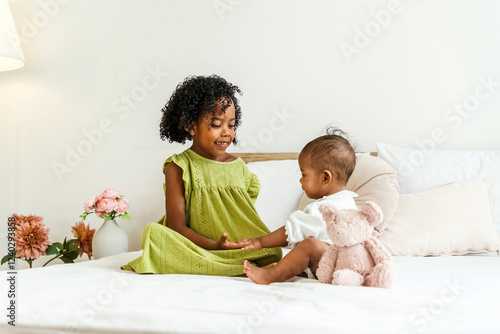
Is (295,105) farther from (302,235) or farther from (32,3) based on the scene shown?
(32,3)

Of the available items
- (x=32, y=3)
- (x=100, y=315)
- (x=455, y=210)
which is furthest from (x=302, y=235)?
(x=32, y=3)

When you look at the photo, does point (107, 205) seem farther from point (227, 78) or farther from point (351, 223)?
point (351, 223)

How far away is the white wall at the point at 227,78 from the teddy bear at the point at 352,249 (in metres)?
1.22

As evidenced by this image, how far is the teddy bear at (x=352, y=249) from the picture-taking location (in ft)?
3.89

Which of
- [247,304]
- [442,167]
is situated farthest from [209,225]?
[442,167]

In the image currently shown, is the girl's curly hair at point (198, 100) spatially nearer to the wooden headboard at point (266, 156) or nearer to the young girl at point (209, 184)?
the young girl at point (209, 184)

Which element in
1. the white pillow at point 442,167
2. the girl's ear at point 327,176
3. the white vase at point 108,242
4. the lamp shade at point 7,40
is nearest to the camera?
the girl's ear at point 327,176

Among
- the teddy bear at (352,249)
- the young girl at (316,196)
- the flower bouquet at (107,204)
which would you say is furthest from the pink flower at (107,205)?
the teddy bear at (352,249)

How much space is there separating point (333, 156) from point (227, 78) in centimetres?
132

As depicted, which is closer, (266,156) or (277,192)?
(277,192)

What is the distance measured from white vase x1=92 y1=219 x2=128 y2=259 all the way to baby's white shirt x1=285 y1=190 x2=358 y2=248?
1186 mm

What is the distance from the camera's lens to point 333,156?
4.46 feet

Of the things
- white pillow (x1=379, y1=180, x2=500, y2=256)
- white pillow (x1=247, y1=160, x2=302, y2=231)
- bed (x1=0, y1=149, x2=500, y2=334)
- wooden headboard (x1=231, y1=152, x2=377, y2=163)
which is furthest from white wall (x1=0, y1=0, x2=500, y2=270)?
bed (x1=0, y1=149, x2=500, y2=334)

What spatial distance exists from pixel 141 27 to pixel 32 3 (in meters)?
0.71
